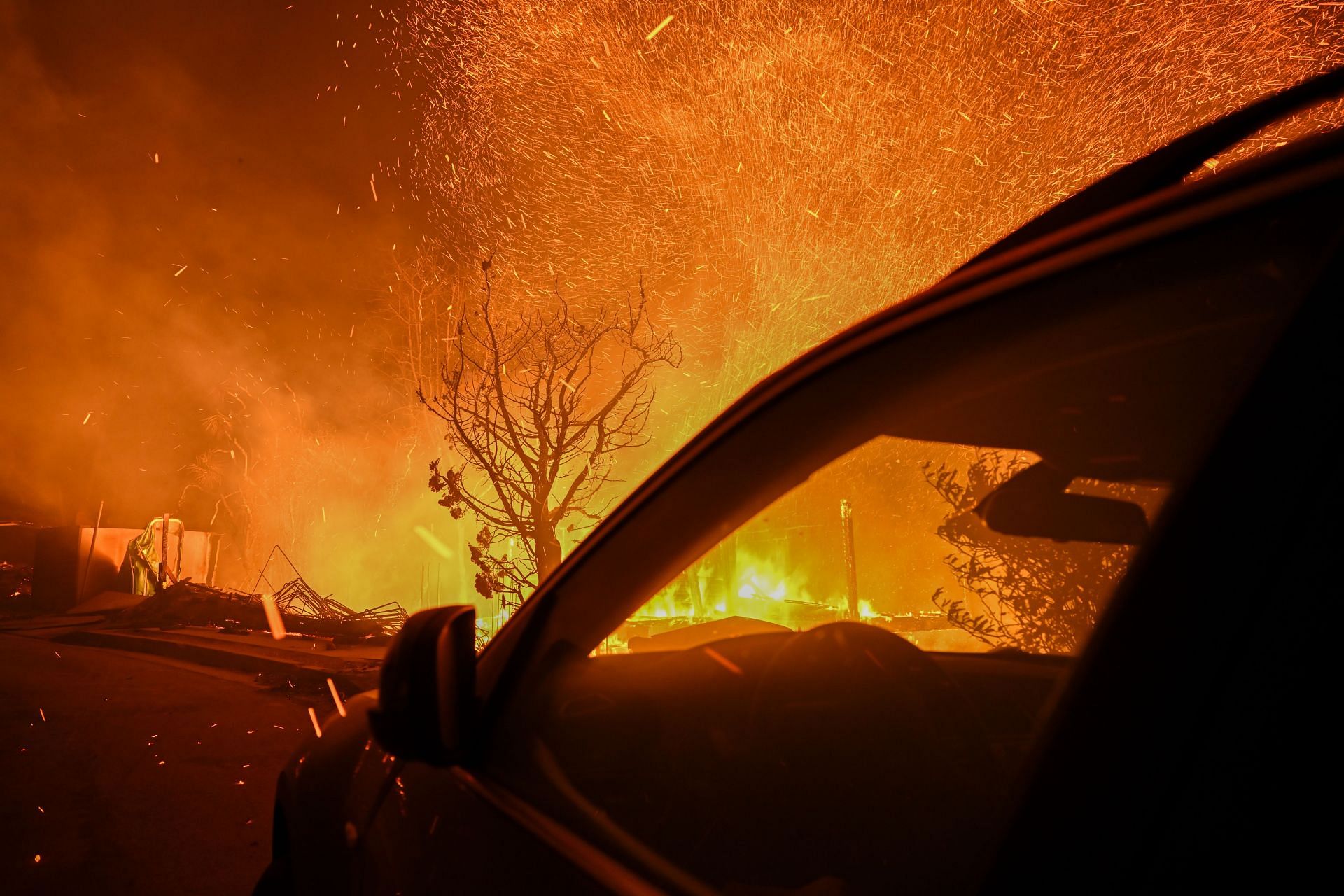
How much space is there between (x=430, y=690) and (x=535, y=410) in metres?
12.0

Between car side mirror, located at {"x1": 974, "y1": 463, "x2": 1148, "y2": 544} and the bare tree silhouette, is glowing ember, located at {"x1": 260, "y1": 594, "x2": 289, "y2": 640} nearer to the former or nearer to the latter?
the bare tree silhouette

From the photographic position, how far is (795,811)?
1.01 metres

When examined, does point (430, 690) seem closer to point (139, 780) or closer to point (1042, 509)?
point (1042, 509)

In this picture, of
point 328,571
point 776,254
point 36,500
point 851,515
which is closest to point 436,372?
point 776,254

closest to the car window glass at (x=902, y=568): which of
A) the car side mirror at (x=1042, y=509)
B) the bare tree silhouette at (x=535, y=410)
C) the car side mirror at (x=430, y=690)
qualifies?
the car side mirror at (x=1042, y=509)

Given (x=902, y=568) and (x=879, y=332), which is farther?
(x=902, y=568)

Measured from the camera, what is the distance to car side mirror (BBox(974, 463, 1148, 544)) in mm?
964

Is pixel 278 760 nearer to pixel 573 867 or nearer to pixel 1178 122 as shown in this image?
pixel 573 867

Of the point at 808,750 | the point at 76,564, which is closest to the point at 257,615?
the point at 76,564

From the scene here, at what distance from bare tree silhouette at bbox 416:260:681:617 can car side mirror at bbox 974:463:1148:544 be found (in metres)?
10.5

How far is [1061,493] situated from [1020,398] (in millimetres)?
121

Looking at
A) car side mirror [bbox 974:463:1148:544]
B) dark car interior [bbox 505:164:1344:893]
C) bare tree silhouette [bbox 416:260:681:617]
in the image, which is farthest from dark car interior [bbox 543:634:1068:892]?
bare tree silhouette [bbox 416:260:681:617]

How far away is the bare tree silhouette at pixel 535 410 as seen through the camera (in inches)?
501

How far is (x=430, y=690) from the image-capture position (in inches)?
51.7
